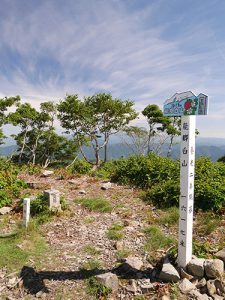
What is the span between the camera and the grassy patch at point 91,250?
8188mm

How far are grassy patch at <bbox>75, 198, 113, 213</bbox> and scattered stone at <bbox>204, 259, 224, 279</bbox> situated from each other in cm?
536

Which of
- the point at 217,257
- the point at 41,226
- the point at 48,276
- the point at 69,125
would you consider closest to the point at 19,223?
the point at 41,226

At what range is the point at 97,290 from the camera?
253 inches

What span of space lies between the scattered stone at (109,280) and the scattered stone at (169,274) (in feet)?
3.39

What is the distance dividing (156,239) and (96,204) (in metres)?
3.75

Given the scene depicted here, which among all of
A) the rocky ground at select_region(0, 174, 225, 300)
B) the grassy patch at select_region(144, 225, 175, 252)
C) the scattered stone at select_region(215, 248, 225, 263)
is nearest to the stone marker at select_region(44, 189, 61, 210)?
the rocky ground at select_region(0, 174, 225, 300)

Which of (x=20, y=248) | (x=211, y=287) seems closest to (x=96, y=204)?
(x=20, y=248)

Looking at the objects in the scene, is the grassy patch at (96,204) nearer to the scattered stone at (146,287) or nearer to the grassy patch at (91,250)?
the grassy patch at (91,250)

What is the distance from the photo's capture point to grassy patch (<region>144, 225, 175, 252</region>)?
331 inches

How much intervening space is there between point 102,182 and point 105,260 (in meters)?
8.47

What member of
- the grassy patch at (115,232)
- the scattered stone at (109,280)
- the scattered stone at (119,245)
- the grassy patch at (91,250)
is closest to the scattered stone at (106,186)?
the grassy patch at (115,232)

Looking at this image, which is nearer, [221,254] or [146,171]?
[221,254]

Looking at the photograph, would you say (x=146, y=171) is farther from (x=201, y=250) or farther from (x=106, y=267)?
(x=106, y=267)

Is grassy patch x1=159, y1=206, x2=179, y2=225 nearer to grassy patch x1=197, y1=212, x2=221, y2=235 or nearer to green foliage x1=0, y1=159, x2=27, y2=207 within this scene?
grassy patch x1=197, y1=212, x2=221, y2=235
